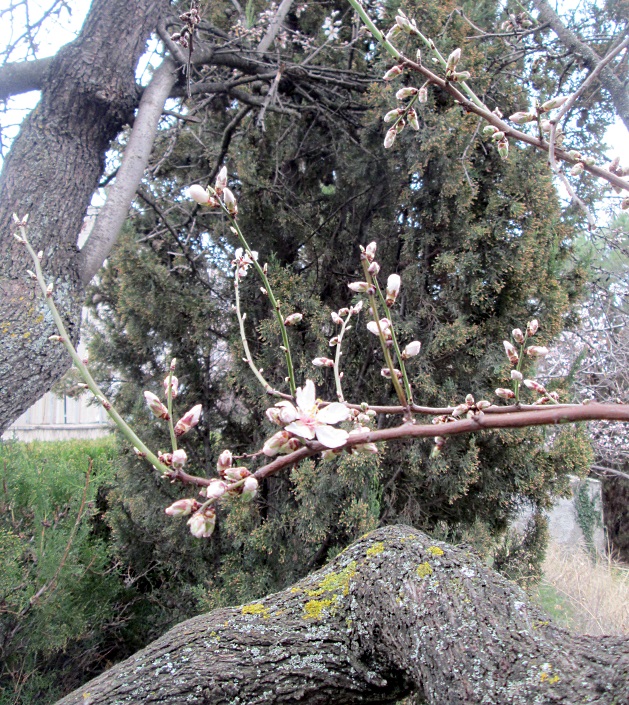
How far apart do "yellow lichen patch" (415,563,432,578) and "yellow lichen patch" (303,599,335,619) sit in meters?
0.25

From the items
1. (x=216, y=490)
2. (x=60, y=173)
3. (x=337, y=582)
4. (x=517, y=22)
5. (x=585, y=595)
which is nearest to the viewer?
(x=216, y=490)

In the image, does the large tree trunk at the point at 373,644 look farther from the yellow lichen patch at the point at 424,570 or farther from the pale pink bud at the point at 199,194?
the pale pink bud at the point at 199,194


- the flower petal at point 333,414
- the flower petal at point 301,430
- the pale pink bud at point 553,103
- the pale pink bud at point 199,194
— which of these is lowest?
the flower petal at point 301,430

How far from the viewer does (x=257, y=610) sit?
145cm

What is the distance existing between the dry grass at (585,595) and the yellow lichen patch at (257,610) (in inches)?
111

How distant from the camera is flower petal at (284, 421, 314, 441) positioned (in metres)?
0.52

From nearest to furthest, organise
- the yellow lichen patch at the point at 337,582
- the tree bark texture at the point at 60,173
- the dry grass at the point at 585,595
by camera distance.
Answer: the yellow lichen patch at the point at 337,582 < the tree bark texture at the point at 60,173 < the dry grass at the point at 585,595

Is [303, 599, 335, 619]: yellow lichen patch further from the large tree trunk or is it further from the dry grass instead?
the dry grass

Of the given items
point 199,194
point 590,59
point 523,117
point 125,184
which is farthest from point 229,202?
point 590,59

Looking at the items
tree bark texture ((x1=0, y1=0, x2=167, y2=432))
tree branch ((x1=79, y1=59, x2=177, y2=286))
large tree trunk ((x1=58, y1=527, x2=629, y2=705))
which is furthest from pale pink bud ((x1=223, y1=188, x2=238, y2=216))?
tree branch ((x1=79, y1=59, x2=177, y2=286))

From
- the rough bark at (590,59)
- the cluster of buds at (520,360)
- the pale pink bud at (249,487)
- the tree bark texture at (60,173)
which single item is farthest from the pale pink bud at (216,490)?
the rough bark at (590,59)

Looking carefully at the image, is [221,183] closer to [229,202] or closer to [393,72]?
[229,202]

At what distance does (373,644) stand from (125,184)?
191cm

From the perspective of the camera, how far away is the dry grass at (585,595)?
3.72 meters
